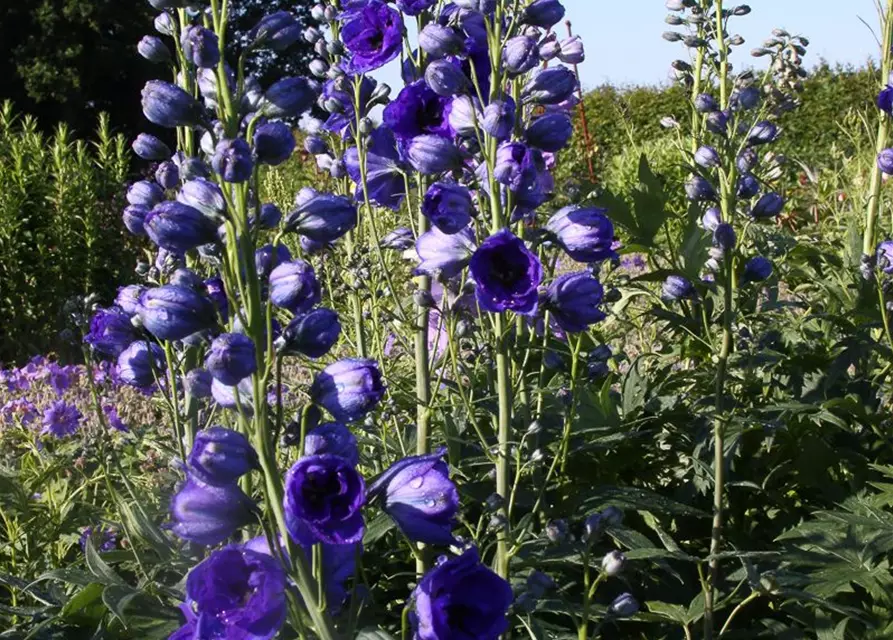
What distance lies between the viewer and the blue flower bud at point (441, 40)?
6.21 ft

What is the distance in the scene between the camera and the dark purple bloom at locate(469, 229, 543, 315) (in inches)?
64.5

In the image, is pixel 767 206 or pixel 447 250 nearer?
pixel 447 250

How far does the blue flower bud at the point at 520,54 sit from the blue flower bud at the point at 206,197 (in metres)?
0.68

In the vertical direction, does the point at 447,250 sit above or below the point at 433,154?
below

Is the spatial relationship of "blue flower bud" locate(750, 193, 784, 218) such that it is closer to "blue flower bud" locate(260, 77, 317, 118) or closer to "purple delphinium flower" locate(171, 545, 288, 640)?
"blue flower bud" locate(260, 77, 317, 118)

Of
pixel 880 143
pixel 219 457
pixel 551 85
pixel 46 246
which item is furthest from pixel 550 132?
pixel 46 246

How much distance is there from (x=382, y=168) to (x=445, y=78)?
1.89 feet

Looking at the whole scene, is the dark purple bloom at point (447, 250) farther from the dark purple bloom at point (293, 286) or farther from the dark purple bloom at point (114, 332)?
the dark purple bloom at point (114, 332)

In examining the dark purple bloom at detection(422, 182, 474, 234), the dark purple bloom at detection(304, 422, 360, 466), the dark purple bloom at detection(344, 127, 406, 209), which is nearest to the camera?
the dark purple bloom at detection(304, 422, 360, 466)

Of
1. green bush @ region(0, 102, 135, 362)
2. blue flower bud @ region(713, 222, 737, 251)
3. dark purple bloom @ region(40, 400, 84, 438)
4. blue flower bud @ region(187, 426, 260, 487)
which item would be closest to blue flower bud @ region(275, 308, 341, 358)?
blue flower bud @ region(187, 426, 260, 487)

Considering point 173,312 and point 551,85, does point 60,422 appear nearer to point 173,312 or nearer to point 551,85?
point 551,85

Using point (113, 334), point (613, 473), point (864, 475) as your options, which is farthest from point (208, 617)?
point (864, 475)

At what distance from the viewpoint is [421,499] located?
1.33m

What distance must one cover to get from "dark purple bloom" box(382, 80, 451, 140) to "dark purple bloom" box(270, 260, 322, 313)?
0.68m
